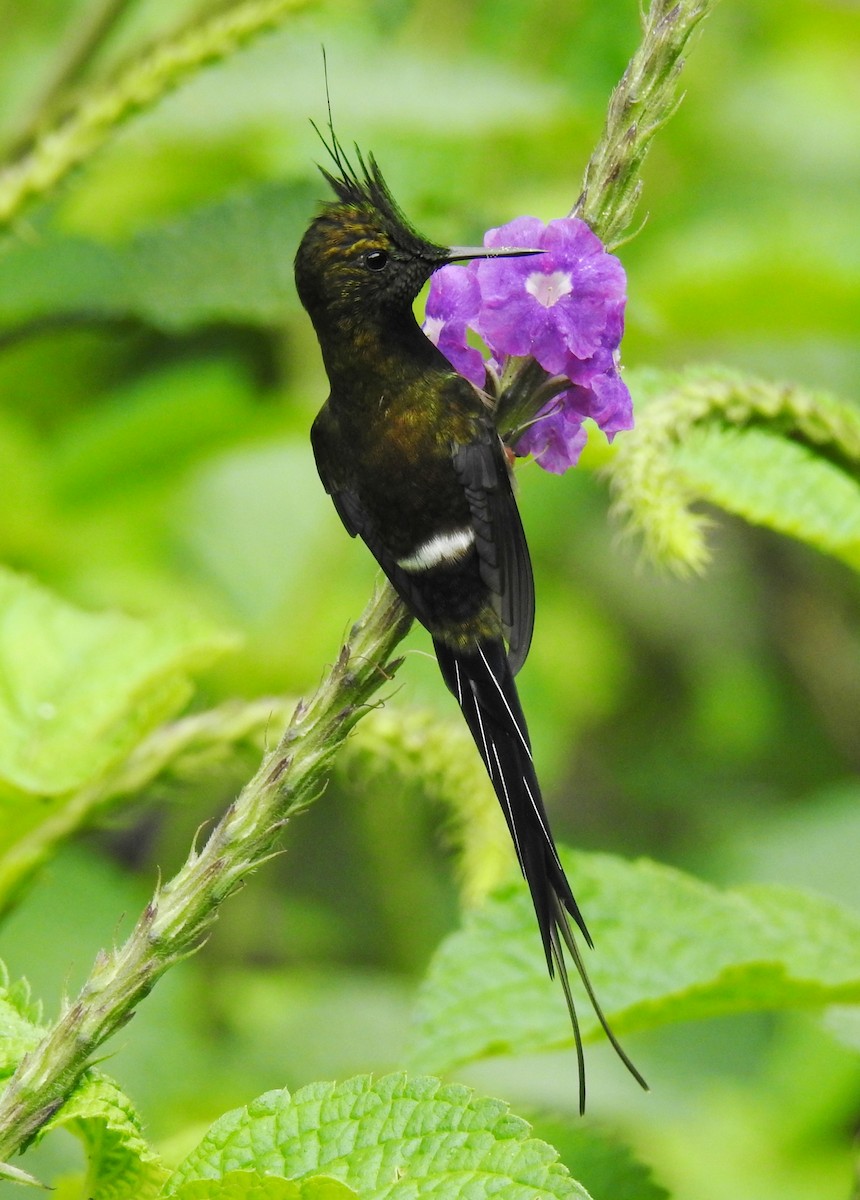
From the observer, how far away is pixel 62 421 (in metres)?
3.14

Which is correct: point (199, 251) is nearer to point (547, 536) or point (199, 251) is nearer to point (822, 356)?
point (547, 536)

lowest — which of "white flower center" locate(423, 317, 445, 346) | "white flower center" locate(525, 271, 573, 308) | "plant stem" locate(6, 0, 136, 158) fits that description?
"white flower center" locate(525, 271, 573, 308)

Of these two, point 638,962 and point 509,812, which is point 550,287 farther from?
point 638,962

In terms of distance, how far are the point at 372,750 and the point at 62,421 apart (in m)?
1.79

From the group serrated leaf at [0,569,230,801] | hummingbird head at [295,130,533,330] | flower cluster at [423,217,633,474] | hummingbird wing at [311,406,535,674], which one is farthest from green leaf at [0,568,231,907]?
flower cluster at [423,217,633,474]

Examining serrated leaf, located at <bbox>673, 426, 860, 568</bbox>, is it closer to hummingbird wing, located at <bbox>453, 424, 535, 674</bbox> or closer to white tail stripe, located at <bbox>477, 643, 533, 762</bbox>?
hummingbird wing, located at <bbox>453, 424, 535, 674</bbox>

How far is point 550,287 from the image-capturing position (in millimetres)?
1218

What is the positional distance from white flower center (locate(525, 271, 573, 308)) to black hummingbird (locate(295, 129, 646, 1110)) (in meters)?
0.17

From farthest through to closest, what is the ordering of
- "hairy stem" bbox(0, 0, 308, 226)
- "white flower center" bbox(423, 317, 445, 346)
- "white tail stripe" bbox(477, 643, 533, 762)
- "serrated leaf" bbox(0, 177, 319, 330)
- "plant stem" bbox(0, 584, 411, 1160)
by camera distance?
"serrated leaf" bbox(0, 177, 319, 330), "hairy stem" bbox(0, 0, 308, 226), "white flower center" bbox(423, 317, 445, 346), "white tail stripe" bbox(477, 643, 533, 762), "plant stem" bbox(0, 584, 411, 1160)

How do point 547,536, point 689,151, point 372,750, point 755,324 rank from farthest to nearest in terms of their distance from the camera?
point 689,151, point 547,536, point 755,324, point 372,750

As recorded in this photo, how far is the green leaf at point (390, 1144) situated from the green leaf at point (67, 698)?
53 cm

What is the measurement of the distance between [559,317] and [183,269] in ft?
3.54

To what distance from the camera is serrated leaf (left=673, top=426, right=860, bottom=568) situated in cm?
161

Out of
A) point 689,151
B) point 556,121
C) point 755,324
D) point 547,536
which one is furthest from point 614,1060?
point 689,151
